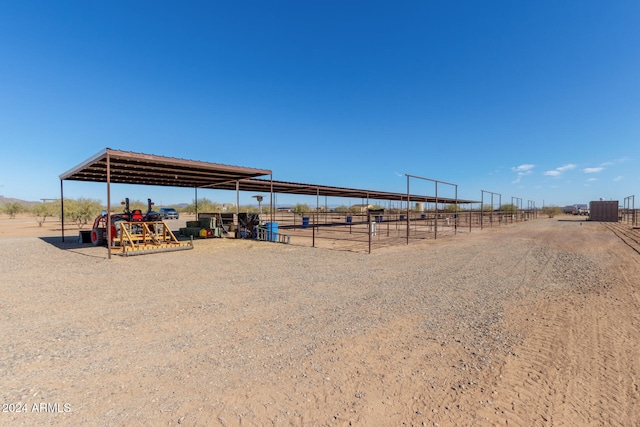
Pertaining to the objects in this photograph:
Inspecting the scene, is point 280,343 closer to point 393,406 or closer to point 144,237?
point 393,406

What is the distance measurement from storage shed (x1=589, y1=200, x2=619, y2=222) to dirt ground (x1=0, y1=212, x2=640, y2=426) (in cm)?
3825

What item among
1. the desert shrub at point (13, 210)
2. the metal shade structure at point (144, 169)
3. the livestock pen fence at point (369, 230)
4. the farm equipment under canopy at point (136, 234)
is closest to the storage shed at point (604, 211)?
the livestock pen fence at point (369, 230)

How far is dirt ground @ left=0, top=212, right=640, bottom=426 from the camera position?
2246 millimetres

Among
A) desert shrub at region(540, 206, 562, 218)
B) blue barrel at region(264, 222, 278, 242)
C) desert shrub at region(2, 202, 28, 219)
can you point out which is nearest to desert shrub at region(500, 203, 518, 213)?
desert shrub at region(540, 206, 562, 218)

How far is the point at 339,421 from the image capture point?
6.97 feet

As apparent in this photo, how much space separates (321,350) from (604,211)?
152 ft

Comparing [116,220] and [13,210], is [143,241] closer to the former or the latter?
[116,220]

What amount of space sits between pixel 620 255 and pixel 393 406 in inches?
496

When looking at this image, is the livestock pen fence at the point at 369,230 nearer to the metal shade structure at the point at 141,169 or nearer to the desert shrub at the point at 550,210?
the metal shade structure at the point at 141,169

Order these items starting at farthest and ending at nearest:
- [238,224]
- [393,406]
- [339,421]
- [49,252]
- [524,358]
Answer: [238,224]
[49,252]
[524,358]
[393,406]
[339,421]

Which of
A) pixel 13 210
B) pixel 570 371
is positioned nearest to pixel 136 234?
pixel 570 371

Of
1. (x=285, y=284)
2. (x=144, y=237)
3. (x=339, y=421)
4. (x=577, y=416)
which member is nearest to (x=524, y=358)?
(x=577, y=416)

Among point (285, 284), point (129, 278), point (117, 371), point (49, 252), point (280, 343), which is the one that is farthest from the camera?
point (49, 252)

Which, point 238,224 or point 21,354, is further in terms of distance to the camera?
point 238,224
